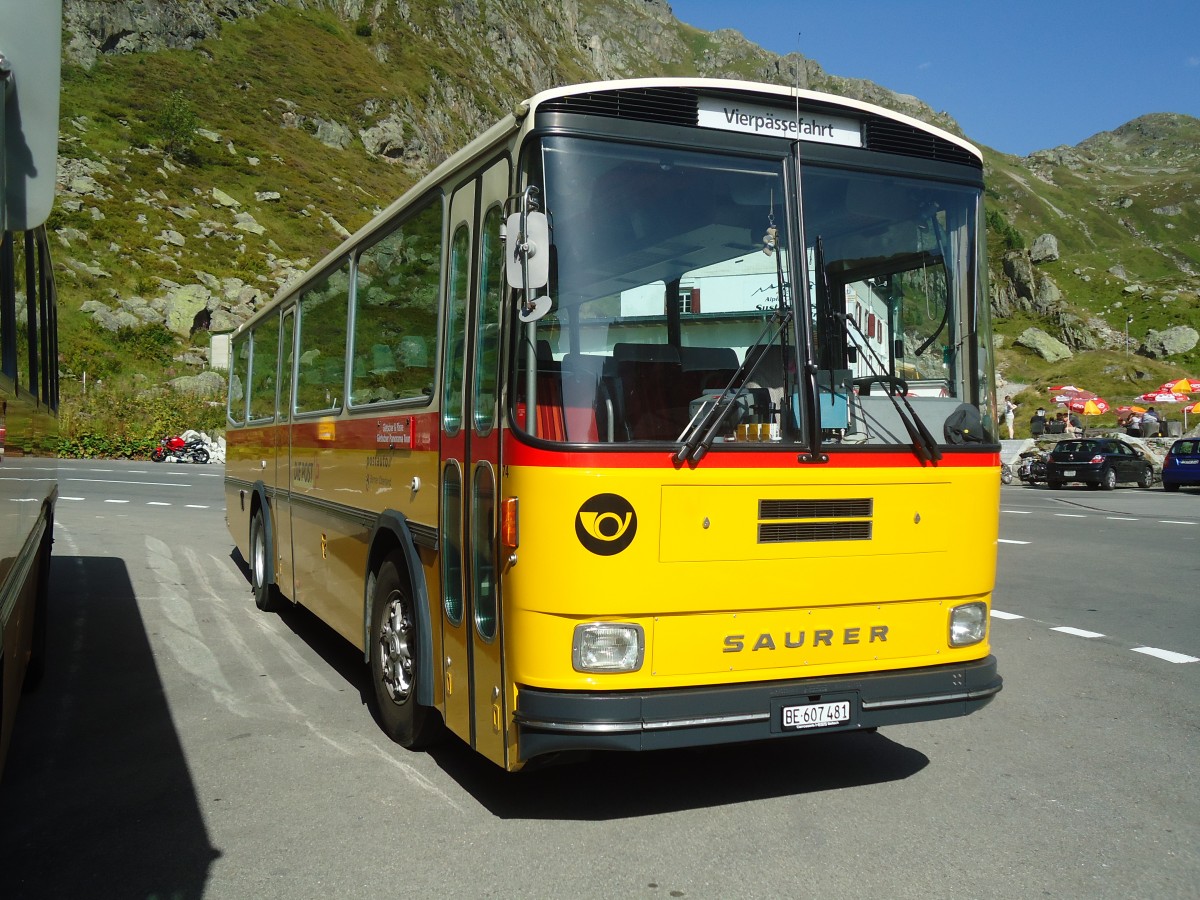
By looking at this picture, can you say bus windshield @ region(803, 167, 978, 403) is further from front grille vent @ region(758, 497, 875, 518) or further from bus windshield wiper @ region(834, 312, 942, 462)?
→ front grille vent @ region(758, 497, 875, 518)

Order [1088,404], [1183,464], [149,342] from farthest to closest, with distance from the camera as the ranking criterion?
[149,342] → [1088,404] → [1183,464]

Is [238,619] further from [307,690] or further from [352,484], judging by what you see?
[352,484]

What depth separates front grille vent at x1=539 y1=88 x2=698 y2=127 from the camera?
15.1ft

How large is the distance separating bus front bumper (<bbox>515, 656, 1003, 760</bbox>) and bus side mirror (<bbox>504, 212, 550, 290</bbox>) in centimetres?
158

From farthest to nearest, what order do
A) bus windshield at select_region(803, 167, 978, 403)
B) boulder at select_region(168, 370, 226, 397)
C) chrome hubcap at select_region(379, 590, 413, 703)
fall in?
boulder at select_region(168, 370, 226, 397), chrome hubcap at select_region(379, 590, 413, 703), bus windshield at select_region(803, 167, 978, 403)

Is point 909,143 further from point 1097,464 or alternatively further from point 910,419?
point 1097,464

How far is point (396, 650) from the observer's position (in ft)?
19.9

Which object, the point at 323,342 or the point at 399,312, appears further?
the point at 323,342

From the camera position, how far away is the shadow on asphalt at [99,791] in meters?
Answer: 4.32

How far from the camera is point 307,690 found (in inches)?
293

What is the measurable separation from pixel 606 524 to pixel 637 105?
67.8 inches

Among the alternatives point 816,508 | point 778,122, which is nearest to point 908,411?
point 816,508

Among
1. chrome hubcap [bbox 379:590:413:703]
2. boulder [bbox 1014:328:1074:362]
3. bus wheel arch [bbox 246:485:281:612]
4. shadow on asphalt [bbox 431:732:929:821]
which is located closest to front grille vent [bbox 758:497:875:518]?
shadow on asphalt [bbox 431:732:929:821]

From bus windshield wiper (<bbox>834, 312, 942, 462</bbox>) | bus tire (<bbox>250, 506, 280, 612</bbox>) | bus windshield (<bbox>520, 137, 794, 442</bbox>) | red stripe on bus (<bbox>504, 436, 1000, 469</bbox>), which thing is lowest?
bus tire (<bbox>250, 506, 280, 612</bbox>)
